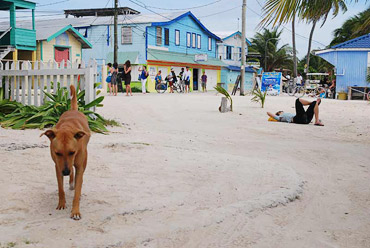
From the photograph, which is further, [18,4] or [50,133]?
[18,4]

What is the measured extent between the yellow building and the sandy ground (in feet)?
75.6

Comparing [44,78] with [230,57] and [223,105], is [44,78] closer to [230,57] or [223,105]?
[223,105]

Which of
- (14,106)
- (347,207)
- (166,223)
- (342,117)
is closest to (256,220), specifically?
(166,223)

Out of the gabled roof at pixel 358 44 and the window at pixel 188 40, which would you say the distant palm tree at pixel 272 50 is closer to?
the window at pixel 188 40

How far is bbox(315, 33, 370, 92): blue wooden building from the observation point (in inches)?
1086

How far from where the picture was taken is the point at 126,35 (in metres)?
37.3

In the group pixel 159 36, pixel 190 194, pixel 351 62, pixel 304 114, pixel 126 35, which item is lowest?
pixel 190 194

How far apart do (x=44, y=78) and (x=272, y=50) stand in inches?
2260

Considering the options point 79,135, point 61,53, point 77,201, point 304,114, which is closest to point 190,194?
point 77,201

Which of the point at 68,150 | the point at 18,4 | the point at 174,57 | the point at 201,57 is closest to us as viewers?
the point at 68,150

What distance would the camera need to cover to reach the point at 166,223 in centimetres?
355

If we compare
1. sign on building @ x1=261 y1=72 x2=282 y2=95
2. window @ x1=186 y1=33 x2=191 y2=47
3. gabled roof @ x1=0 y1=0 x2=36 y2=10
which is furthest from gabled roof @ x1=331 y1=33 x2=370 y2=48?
gabled roof @ x1=0 y1=0 x2=36 y2=10

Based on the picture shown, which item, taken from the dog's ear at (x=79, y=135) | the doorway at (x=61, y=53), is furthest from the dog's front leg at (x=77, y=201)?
the doorway at (x=61, y=53)

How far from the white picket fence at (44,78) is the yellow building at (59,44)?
1895 cm
